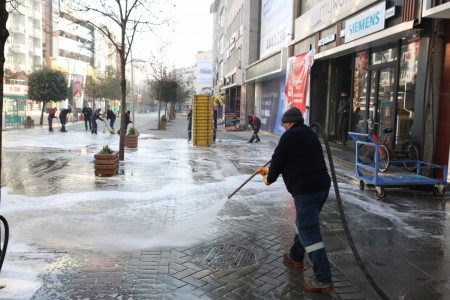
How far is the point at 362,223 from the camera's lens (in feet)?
21.0

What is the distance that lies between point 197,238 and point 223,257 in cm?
79

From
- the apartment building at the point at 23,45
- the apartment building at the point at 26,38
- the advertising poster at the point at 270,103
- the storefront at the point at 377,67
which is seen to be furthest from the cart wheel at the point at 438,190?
the apartment building at the point at 26,38

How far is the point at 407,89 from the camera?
10656 millimetres

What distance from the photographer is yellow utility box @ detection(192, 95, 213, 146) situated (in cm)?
1852

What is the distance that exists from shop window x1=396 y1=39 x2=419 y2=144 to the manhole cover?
21.9 feet

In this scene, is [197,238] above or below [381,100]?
below

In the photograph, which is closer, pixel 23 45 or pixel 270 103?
pixel 270 103

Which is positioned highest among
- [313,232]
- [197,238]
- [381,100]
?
[381,100]

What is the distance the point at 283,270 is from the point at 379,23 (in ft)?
28.1

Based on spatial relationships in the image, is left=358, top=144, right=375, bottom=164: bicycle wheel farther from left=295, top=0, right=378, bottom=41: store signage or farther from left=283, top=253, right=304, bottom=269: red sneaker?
left=283, top=253, right=304, bottom=269: red sneaker

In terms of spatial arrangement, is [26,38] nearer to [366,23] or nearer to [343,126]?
[343,126]

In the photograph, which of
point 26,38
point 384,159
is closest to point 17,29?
point 26,38

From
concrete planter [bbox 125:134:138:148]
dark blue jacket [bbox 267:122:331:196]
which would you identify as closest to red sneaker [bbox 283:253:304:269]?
dark blue jacket [bbox 267:122:331:196]

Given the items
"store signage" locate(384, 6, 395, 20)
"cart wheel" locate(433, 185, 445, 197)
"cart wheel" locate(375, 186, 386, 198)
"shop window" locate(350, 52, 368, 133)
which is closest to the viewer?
"cart wheel" locate(375, 186, 386, 198)
